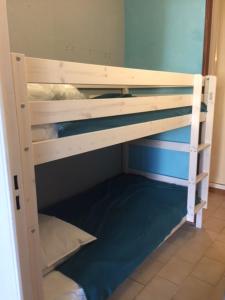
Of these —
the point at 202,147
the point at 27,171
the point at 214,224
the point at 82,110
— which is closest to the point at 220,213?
the point at 214,224

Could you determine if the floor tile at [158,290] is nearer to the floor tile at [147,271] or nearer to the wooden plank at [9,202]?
the floor tile at [147,271]

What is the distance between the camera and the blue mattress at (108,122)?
117 centimetres

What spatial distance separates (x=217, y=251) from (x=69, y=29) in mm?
2176

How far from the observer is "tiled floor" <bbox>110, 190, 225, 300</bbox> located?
177 centimetres

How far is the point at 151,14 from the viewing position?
8.64 feet

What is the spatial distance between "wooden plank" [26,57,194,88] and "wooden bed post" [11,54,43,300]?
2.4 inches

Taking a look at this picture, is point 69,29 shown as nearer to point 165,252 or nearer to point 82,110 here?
point 82,110

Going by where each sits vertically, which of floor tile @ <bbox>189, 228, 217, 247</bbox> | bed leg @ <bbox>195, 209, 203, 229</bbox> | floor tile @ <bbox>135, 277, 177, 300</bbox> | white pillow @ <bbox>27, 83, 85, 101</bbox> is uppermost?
white pillow @ <bbox>27, 83, 85, 101</bbox>

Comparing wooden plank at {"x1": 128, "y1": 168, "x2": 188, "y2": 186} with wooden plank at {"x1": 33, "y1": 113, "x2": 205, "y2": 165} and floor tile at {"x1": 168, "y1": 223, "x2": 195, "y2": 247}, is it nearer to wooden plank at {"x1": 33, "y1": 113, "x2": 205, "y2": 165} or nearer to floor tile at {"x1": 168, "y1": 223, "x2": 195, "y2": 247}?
floor tile at {"x1": 168, "y1": 223, "x2": 195, "y2": 247}

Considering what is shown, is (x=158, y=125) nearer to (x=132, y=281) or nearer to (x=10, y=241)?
(x=132, y=281)

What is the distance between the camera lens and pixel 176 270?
2.00 metres

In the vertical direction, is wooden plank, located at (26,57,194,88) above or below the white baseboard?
above

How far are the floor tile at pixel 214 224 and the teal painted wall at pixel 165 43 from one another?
0.53 meters

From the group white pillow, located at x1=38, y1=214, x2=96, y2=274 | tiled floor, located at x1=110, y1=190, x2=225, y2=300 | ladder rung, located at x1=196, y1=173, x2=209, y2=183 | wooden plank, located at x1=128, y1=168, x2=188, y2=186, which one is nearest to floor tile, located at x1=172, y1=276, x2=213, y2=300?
tiled floor, located at x1=110, y1=190, x2=225, y2=300
